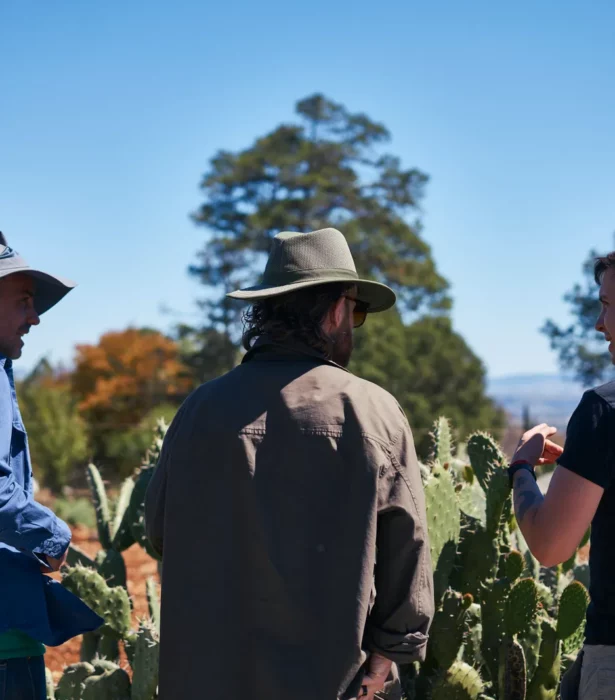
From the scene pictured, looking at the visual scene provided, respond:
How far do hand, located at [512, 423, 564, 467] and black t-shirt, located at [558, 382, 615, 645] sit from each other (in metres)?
0.26

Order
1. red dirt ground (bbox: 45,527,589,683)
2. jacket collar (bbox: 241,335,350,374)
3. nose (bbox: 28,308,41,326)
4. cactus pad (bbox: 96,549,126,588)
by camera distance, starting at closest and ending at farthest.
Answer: jacket collar (bbox: 241,335,350,374), nose (bbox: 28,308,41,326), cactus pad (bbox: 96,549,126,588), red dirt ground (bbox: 45,527,589,683)

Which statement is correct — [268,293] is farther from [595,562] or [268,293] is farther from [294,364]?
[595,562]

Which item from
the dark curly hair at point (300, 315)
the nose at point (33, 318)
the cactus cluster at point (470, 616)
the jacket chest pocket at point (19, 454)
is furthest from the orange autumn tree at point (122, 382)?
Answer: the dark curly hair at point (300, 315)

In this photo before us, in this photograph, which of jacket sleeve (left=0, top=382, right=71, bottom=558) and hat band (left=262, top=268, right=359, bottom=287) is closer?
hat band (left=262, top=268, right=359, bottom=287)

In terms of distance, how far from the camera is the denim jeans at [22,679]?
229cm

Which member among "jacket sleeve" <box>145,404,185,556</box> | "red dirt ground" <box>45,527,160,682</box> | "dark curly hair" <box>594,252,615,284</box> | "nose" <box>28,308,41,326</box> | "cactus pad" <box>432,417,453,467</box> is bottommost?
"red dirt ground" <box>45,527,160,682</box>

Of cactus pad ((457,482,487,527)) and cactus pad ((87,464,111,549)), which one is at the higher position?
cactus pad ((457,482,487,527))

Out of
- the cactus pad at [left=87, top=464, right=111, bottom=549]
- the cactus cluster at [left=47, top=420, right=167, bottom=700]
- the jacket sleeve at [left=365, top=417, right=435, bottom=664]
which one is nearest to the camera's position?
the jacket sleeve at [left=365, top=417, right=435, bottom=664]

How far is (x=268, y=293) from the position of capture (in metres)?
2.06

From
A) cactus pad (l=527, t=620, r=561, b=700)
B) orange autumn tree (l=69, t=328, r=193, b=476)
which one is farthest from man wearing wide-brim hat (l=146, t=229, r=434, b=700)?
orange autumn tree (l=69, t=328, r=193, b=476)

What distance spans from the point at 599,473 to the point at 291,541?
66 centimetres

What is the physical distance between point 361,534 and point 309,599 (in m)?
0.18

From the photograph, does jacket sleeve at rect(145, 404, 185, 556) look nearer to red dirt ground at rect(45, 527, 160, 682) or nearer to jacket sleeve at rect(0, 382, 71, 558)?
jacket sleeve at rect(0, 382, 71, 558)

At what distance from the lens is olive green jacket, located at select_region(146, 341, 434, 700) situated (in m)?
1.89
